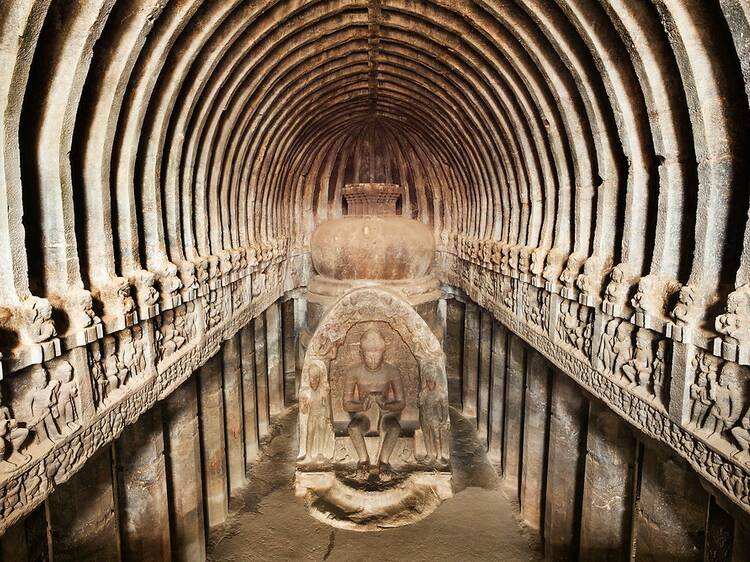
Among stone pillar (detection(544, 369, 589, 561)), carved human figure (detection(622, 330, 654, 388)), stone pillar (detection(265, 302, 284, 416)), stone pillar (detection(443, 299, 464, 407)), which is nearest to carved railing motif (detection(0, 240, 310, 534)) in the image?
carved human figure (detection(622, 330, 654, 388))

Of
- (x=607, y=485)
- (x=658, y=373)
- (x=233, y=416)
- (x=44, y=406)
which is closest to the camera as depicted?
(x=44, y=406)

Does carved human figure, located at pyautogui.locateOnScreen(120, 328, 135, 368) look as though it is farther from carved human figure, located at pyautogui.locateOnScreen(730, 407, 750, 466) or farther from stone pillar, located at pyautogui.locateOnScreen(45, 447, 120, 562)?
carved human figure, located at pyautogui.locateOnScreen(730, 407, 750, 466)

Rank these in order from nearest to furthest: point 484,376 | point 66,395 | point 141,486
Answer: point 66,395 < point 141,486 < point 484,376

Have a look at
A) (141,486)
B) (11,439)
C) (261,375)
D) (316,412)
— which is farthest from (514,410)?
(11,439)

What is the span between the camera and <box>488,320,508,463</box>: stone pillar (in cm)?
1196

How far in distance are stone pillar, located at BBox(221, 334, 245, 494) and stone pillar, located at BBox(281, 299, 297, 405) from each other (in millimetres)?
4500

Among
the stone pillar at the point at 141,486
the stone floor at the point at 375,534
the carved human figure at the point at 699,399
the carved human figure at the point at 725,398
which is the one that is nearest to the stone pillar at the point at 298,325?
the stone floor at the point at 375,534

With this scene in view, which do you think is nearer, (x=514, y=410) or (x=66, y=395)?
(x=66, y=395)

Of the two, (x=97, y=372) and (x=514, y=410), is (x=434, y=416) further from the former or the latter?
(x=97, y=372)

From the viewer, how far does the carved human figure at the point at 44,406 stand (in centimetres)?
403

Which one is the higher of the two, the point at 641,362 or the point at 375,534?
the point at 641,362

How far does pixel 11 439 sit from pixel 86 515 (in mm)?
2979

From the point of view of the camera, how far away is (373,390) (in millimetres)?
9758

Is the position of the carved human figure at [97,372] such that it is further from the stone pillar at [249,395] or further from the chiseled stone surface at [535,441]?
the chiseled stone surface at [535,441]
